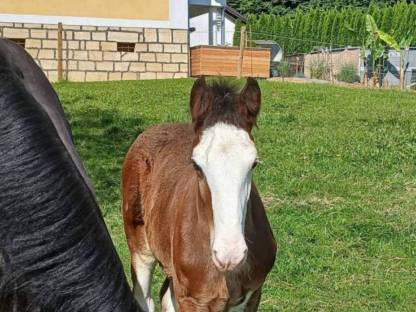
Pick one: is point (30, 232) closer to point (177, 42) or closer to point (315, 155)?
point (315, 155)

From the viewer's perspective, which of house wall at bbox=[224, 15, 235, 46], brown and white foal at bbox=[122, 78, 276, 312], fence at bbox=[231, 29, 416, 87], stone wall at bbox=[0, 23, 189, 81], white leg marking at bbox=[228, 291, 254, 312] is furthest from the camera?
house wall at bbox=[224, 15, 235, 46]

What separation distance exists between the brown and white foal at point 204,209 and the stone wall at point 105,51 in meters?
13.5

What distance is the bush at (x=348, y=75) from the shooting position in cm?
2486

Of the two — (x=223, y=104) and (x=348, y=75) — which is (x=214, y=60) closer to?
(x=348, y=75)

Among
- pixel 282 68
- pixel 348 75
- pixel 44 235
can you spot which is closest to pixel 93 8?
pixel 282 68

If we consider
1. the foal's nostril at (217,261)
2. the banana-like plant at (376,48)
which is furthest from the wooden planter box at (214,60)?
the foal's nostril at (217,261)

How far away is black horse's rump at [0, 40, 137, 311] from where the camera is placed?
63.3 inches

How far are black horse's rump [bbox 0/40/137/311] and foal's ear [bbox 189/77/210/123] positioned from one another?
5.49ft

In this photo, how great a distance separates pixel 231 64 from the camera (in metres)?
18.8

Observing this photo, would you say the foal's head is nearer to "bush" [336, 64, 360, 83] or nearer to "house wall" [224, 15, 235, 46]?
"bush" [336, 64, 360, 83]

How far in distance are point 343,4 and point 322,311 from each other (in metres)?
46.8

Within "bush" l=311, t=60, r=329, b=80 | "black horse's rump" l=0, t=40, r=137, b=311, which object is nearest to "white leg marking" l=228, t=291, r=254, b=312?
"black horse's rump" l=0, t=40, r=137, b=311

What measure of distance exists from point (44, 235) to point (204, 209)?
1975mm

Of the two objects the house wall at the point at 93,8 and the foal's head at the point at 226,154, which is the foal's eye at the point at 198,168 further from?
the house wall at the point at 93,8
